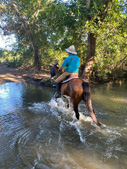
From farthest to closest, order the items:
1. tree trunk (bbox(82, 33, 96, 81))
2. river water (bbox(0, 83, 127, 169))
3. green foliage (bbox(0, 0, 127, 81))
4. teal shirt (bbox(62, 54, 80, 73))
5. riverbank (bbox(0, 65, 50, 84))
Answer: riverbank (bbox(0, 65, 50, 84))
tree trunk (bbox(82, 33, 96, 81))
green foliage (bbox(0, 0, 127, 81))
teal shirt (bbox(62, 54, 80, 73))
river water (bbox(0, 83, 127, 169))

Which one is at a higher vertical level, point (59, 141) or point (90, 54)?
point (90, 54)

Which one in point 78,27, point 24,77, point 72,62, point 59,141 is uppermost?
point 78,27

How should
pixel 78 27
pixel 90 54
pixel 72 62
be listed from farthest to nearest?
pixel 90 54 → pixel 78 27 → pixel 72 62

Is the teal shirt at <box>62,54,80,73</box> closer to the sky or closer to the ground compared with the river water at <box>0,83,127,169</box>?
closer to the sky

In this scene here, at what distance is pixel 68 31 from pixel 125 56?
7.61 m

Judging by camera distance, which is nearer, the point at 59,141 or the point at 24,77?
the point at 59,141

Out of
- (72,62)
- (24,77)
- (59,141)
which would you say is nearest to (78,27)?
(72,62)

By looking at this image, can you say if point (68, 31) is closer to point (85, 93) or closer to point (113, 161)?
point (85, 93)

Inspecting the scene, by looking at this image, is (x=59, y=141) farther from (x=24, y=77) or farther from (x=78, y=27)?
(x=24, y=77)

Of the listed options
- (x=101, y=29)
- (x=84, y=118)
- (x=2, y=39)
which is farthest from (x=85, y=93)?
(x=2, y=39)

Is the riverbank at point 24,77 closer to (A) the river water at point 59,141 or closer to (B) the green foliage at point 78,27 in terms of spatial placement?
(B) the green foliage at point 78,27

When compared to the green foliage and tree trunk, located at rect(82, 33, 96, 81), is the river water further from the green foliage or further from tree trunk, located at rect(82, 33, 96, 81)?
tree trunk, located at rect(82, 33, 96, 81)

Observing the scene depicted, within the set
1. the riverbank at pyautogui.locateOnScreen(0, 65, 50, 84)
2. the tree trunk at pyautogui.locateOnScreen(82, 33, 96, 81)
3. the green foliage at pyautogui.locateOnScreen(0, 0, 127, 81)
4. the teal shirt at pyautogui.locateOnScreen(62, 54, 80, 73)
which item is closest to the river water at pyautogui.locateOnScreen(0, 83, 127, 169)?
the teal shirt at pyautogui.locateOnScreen(62, 54, 80, 73)

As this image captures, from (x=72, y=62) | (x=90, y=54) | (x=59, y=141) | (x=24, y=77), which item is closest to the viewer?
(x=59, y=141)
